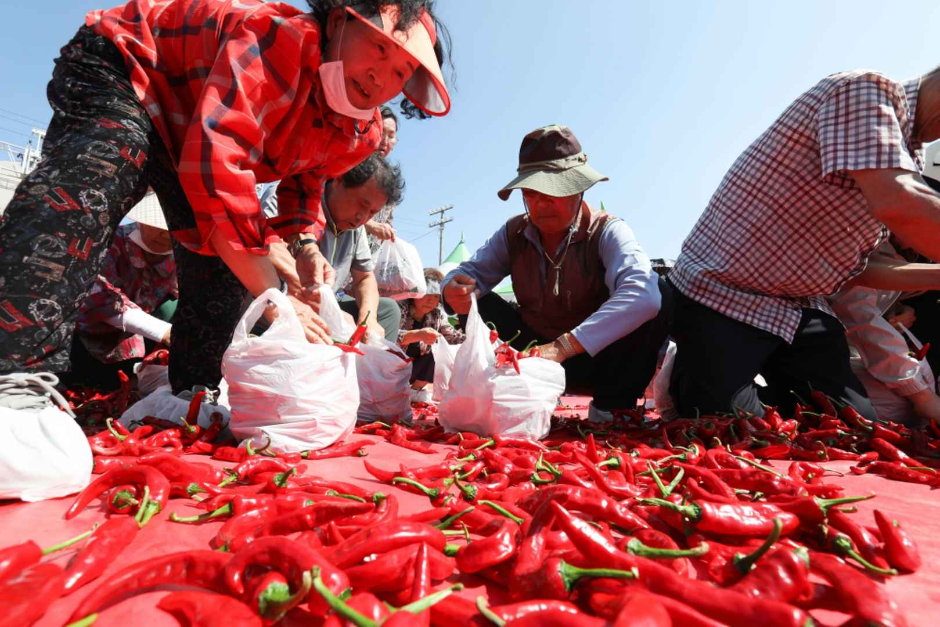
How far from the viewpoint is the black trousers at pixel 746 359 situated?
3400mm

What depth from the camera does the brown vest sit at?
3.83 meters

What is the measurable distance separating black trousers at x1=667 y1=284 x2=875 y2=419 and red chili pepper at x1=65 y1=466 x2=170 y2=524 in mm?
3095

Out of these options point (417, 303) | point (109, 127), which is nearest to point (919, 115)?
point (109, 127)

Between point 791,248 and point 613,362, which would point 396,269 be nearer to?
point 613,362

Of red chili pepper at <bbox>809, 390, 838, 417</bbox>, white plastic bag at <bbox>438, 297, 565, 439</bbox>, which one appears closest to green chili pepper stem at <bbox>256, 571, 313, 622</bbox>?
white plastic bag at <bbox>438, 297, 565, 439</bbox>

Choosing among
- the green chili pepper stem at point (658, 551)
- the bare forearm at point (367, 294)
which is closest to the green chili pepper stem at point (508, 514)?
the green chili pepper stem at point (658, 551)

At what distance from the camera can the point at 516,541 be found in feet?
4.27

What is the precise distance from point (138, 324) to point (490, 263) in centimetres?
268

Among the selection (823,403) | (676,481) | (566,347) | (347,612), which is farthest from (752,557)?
(823,403)

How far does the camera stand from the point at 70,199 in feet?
6.04

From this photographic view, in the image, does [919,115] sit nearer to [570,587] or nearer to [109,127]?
[570,587]

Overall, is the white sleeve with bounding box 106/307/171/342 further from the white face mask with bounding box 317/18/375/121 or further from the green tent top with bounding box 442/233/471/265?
the green tent top with bounding box 442/233/471/265

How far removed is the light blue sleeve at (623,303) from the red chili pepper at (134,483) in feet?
7.66

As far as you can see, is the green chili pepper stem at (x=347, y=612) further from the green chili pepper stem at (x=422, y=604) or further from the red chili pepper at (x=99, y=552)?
the red chili pepper at (x=99, y=552)
